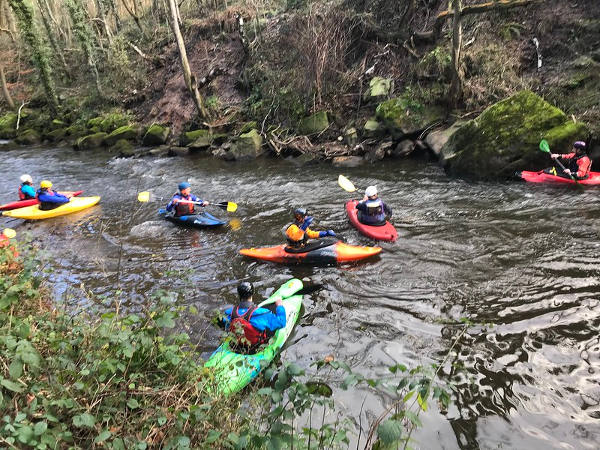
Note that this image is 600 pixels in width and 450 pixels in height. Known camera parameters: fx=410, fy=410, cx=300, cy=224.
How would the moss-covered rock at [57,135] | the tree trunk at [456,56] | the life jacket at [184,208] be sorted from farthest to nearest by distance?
the moss-covered rock at [57,135]
the tree trunk at [456,56]
the life jacket at [184,208]

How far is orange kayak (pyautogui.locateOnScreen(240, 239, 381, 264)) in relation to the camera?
6.21m

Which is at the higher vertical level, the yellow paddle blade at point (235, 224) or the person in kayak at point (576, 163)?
the person in kayak at point (576, 163)

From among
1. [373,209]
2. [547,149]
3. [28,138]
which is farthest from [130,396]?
[28,138]

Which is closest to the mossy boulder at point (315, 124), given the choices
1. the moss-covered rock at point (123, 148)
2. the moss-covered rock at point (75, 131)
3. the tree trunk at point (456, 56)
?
the tree trunk at point (456, 56)

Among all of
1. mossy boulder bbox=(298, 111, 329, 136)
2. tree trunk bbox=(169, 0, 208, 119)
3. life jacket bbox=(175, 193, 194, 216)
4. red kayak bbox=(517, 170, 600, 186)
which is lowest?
red kayak bbox=(517, 170, 600, 186)

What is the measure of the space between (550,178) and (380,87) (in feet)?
19.5

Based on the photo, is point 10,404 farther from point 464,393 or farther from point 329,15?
point 329,15

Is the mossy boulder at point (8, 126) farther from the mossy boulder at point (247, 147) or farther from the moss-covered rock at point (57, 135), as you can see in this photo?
the mossy boulder at point (247, 147)

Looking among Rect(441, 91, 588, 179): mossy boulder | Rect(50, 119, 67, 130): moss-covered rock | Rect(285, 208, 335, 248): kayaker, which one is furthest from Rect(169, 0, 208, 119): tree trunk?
Rect(285, 208, 335, 248): kayaker

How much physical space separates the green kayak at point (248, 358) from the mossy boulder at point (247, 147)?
811 centimetres

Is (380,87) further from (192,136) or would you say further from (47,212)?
(47,212)

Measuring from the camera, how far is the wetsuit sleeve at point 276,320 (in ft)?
13.6

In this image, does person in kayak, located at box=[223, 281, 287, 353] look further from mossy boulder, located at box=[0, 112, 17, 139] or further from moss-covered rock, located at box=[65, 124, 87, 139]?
mossy boulder, located at box=[0, 112, 17, 139]

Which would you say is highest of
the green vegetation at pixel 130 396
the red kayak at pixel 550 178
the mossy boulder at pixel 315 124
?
the green vegetation at pixel 130 396
